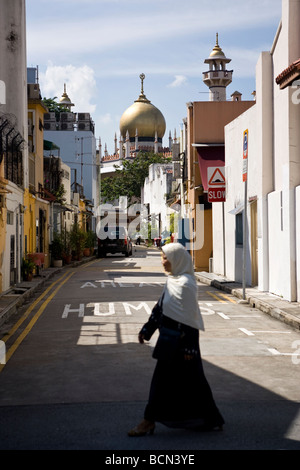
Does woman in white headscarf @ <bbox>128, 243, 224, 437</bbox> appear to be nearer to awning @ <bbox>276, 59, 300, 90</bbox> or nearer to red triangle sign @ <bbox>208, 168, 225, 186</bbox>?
awning @ <bbox>276, 59, 300, 90</bbox>

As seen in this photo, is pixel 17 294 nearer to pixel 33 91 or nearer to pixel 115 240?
pixel 33 91

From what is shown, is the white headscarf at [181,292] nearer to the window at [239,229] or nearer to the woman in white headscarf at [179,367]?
the woman in white headscarf at [179,367]

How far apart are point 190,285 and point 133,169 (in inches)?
3804

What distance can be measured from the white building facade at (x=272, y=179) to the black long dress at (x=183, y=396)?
1036 cm

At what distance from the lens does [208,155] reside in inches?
1267

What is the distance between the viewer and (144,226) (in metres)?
93.9

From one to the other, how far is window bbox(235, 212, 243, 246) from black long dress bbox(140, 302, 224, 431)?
59.0 ft

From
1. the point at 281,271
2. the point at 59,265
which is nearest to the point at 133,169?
the point at 59,265

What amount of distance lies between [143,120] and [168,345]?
119498 millimetres

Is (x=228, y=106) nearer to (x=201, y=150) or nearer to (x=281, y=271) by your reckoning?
(x=201, y=150)

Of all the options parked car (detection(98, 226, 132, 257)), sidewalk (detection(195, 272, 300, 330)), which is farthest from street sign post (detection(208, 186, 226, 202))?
parked car (detection(98, 226, 132, 257))

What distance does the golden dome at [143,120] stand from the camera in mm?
124312

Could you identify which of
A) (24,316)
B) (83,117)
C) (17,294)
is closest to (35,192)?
(17,294)

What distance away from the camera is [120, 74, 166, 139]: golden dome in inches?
4894
